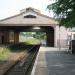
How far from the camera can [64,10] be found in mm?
23047

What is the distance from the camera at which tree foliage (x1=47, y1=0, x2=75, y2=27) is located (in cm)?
2130

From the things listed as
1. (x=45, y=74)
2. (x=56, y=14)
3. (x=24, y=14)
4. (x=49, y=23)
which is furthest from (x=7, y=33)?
(x=45, y=74)

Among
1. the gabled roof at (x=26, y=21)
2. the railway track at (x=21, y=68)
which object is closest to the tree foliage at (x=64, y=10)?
the railway track at (x=21, y=68)

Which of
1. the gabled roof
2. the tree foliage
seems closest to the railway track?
the tree foliage

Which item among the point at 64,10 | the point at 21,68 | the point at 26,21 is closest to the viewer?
the point at 21,68

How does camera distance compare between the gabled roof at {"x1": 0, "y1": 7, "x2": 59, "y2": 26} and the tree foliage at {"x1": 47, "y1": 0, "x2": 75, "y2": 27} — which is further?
the gabled roof at {"x1": 0, "y1": 7, "x2": 59, "y2": 26}

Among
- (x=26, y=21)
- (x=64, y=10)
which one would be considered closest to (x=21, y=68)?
(x=64, y=10)

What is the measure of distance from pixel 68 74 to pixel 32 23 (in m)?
43.3

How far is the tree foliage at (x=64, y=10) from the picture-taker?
21297 mm

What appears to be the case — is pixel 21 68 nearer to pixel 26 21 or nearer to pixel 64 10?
pixel 64 10

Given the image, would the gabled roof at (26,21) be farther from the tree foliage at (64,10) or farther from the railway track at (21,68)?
the tree foliage at (64,10)

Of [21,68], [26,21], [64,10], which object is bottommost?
[21,68]

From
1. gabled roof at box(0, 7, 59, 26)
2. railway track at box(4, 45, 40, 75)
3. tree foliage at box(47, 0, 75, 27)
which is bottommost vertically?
railway track at box(4, 45, 40, 75)

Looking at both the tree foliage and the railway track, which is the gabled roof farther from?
the tree foliage
